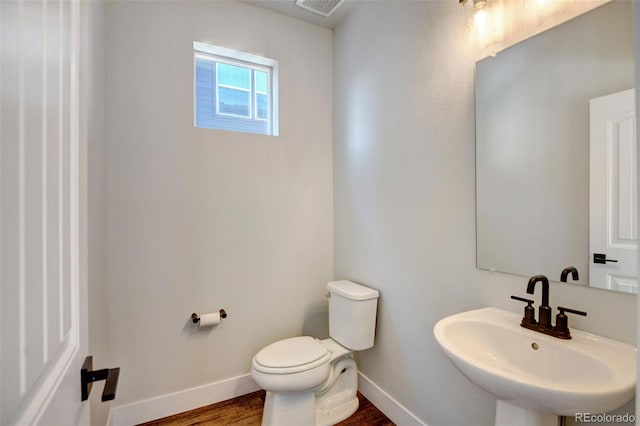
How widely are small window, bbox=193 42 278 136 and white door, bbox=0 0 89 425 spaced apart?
A: 1547 millimetres

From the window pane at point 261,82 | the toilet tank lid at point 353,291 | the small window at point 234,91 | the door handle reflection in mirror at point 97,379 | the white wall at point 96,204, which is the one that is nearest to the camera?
the door handle reflection in mirror at point 97,379

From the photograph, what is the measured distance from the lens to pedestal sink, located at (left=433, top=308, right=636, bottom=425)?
2.48 ft

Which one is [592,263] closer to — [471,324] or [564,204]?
[564,204]

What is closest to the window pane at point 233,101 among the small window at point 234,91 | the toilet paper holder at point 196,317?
the small window at point 234,91

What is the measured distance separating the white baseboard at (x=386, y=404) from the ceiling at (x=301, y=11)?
262 centimetres

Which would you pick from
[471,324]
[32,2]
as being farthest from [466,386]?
[32,2]

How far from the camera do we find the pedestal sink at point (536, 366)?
2.48 feet

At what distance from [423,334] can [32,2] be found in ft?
5.94

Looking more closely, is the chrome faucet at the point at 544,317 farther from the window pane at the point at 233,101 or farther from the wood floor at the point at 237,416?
the window pane at the point at 233,101

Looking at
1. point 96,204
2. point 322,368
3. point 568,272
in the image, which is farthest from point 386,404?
point 96,204

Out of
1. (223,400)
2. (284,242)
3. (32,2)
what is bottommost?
(223,400)

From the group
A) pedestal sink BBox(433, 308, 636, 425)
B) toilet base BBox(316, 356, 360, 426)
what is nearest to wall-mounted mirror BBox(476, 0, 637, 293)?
pedestal sink BBox(433, 308, 636, 425)

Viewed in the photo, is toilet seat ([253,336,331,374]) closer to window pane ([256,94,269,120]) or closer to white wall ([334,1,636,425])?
white wall ([334,1,636,425])

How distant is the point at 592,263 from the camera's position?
1.01 meters
